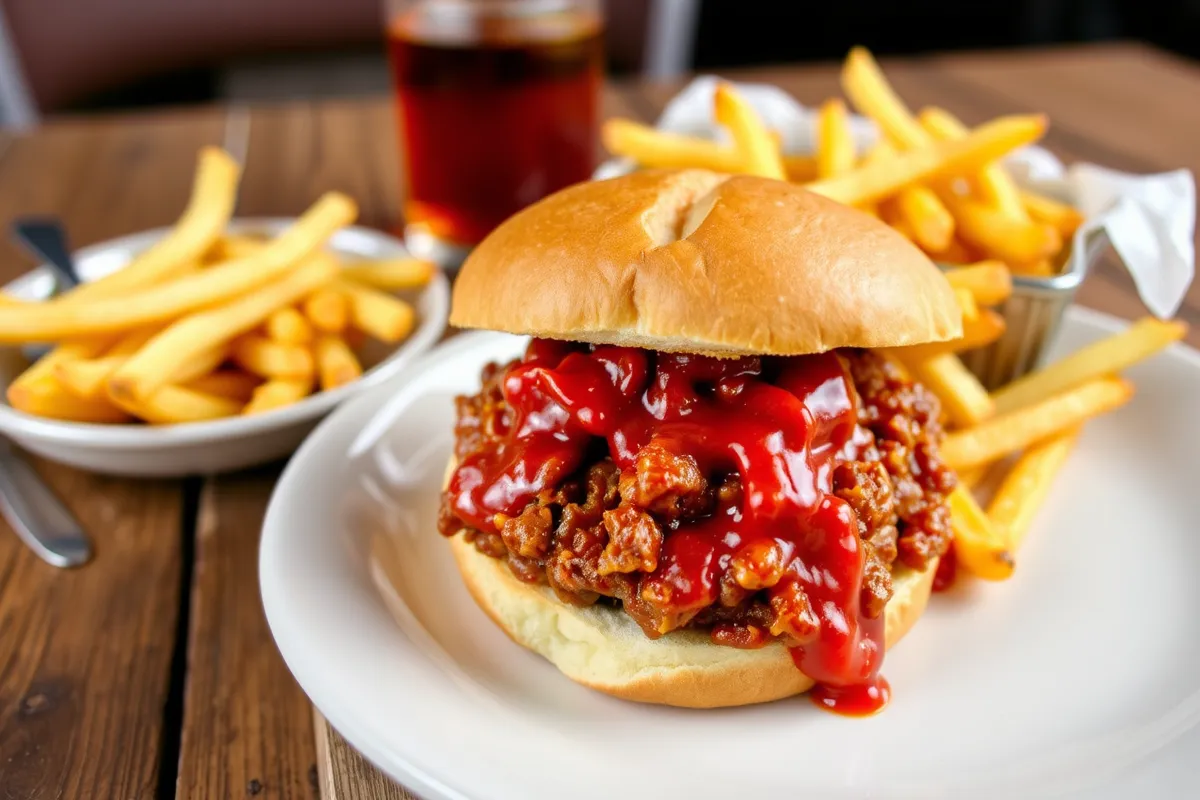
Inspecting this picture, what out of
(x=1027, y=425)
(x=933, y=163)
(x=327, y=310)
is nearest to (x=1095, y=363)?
(x=1027, y=425)

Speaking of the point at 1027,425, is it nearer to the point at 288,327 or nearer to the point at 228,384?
the point at 288,327

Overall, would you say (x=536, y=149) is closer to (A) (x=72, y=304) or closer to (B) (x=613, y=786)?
(A) (x=72, y=304)

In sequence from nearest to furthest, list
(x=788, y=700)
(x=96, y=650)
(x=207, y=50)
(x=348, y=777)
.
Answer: (x=348, y=777) < (x=788, y=700) < (x=96, y=650) < (x=207, y=50)

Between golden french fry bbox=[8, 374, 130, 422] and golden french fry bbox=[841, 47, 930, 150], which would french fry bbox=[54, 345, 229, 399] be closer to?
golden french fry bbox=[8, 374, 130, 422]

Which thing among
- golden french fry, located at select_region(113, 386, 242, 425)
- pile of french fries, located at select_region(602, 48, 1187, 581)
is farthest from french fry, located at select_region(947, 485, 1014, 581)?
golden french fry, located at select_region(113, 386, 242, 425)

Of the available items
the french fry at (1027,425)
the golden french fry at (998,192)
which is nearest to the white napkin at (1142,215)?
the golden french fry at (998,192)

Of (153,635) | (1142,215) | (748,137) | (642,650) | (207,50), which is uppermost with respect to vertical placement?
(748,137)

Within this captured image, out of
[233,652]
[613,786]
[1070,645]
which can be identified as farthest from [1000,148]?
[233,652]
